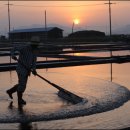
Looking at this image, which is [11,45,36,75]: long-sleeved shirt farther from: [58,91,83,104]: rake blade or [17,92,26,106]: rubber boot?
[58,91,83,104]: rake blade

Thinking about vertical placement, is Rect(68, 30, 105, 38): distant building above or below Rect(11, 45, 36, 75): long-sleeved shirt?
below

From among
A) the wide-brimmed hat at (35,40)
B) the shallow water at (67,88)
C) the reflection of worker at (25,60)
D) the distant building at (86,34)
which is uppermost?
the wide-brimmed hat at (35,40)

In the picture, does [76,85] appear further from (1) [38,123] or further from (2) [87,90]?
(1) [38,123]

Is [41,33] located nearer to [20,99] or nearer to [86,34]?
[86,34]

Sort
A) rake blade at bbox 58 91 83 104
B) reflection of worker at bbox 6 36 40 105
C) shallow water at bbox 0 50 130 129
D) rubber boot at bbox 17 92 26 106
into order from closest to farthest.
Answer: shallow water at bbox 0 50 130 129 → reflection of worker at bbox 6 36 40 105 → rubber boot at bbox 17 92 26 106 → rake blade at bbox 58 91 83 104

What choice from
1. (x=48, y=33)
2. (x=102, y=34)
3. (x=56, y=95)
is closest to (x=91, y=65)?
(x=56, y=95)

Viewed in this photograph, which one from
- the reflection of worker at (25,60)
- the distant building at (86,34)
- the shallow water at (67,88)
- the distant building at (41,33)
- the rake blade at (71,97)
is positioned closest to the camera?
the shallow water at (67,88)

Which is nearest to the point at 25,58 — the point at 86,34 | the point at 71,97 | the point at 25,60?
the point at 25,60

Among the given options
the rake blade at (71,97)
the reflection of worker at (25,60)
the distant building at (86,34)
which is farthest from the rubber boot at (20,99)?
the distant building at (86,34)

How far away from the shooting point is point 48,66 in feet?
62.2

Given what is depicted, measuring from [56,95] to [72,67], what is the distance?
8704 millimetres

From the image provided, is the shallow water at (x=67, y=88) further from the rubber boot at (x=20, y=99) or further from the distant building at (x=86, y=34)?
the distant building at (x=86, y=34)

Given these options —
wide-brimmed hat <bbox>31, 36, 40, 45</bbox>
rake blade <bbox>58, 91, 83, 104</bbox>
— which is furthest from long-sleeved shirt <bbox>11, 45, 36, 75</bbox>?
rake blade <bbox>58, 91, 83, 104</bbox>

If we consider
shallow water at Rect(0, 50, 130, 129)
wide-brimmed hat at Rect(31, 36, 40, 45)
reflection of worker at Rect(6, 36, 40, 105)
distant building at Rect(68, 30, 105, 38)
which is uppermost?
wide-brimmed hat at Rect(31, 36, 40, 45)
